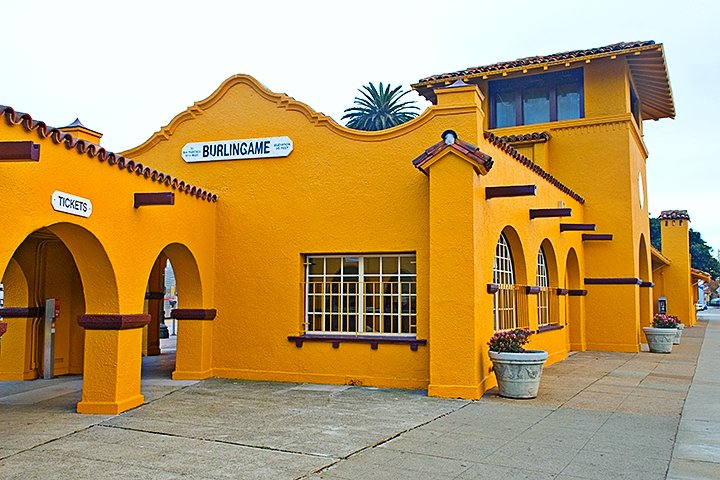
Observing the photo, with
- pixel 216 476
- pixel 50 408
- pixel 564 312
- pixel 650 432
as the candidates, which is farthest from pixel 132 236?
pixel 564 312

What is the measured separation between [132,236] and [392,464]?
15.8 feet

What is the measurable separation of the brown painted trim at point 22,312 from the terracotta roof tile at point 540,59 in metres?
11.7

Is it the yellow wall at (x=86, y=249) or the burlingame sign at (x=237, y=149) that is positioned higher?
the burlingame sign at (x=237, y=149)

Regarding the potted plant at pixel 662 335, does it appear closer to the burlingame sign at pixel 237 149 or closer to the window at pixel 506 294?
the window at pixel 506 294

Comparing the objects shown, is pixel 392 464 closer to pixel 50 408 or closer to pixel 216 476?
pixel 216 476

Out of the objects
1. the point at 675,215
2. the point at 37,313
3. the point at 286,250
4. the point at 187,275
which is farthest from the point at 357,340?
the point at 675,215

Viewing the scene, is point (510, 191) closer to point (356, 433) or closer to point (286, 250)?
point (286, 250)

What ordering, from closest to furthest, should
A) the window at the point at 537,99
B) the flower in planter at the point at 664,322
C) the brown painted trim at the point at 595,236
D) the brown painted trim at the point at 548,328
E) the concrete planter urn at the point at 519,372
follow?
the concrete planter urn at the point at 519,372
the brown painted trim at the point at 548,328
the flower in planter at the point at 664,322
the brown painted trim at the point at 595,236
the window at the point at 537,99

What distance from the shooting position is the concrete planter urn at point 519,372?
9441mm

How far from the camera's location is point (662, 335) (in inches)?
645

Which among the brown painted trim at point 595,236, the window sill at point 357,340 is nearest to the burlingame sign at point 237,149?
A: the window sill at point 357,340

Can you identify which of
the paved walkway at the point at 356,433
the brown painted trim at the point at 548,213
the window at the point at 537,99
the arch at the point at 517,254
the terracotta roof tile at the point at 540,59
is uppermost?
the terracotta roof tile at the point at 540,59

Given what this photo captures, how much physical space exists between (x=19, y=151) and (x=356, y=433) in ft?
14.7

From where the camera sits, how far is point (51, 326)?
37.4ft
